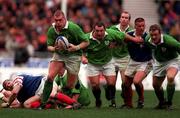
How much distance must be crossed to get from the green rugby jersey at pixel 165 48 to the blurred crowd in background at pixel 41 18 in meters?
13.0

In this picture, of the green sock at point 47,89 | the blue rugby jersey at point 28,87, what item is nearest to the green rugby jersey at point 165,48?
the green sock at point 47,89

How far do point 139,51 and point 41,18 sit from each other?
14.7 metres

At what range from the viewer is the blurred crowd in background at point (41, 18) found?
32.8m

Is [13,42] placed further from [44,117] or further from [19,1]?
[44,117]

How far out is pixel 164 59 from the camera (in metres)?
19.5

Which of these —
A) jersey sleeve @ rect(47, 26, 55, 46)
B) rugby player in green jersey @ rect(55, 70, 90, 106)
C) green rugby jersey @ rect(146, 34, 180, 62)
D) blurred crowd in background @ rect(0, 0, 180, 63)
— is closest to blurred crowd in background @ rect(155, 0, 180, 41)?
blurred crowd in background @ rect(0, 0, 180, 63)

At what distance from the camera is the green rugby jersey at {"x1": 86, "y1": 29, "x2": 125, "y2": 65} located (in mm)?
19875

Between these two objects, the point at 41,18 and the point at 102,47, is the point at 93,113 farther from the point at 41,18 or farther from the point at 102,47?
the point at 41,18

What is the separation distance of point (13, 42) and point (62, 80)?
42.7ft

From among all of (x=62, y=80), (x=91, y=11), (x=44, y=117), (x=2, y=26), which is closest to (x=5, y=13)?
(x=2, y=26)

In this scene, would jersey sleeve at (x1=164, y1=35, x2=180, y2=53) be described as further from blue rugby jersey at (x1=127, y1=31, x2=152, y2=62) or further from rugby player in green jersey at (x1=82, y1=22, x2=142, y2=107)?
rugby player in green jersey at (x1=82, y1=22, x2=142, y2=107)

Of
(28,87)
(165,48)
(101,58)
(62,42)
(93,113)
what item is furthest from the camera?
(101,58)

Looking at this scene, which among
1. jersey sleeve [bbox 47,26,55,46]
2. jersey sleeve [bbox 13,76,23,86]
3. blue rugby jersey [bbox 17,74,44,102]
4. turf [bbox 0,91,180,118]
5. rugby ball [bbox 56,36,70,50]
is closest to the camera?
turf [bbox 0,91,180,118]

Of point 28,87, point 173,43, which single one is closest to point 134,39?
point 173,43
